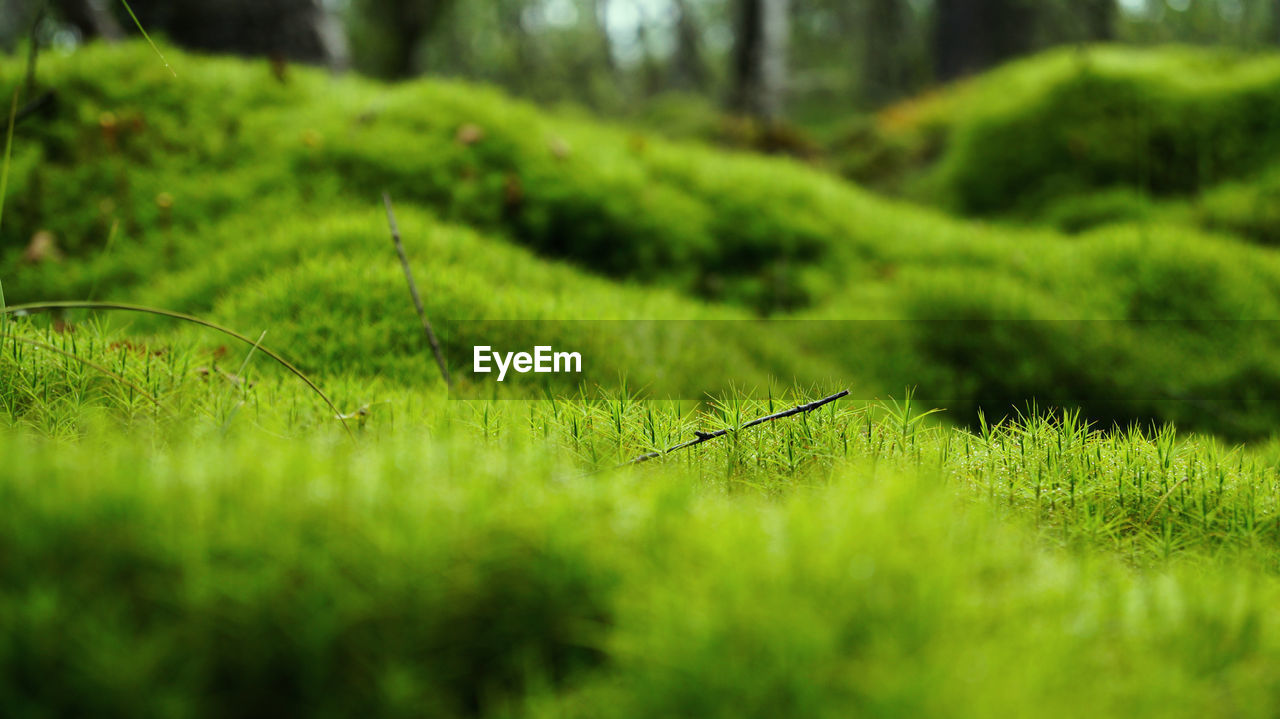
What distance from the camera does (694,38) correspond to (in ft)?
85.0

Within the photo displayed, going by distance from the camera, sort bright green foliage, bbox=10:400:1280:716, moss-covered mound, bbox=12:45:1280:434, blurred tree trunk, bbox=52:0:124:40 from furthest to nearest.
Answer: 1. blurred tree trunk, bbox=52:0:124:40
2. moss-covered mound, bbox=12:45:1280:434
3. bright green foliage, bbox=10:400:1280:716

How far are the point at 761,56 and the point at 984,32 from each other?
4524mm

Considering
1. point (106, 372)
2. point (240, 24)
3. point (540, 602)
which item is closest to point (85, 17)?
point (240, 24)

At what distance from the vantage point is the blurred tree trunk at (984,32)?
10961 millimetres

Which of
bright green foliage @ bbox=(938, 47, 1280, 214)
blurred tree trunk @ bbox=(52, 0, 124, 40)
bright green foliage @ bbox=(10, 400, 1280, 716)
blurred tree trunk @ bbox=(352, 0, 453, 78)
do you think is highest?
blurred tree trunk @ bbox=(352, 0, 453, 78)

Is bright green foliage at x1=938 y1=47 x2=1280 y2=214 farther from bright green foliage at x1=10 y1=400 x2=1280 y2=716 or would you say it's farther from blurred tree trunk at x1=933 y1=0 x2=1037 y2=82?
blurred tree trunk at x1=933 y1=0 x2=1037 y2=82

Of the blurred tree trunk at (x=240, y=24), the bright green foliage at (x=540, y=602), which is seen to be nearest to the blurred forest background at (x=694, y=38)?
the blurred tree trunk at (x=240, y=24)

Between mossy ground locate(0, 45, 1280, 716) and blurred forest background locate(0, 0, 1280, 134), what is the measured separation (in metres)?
1.01

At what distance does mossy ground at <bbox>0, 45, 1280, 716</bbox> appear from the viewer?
2.87 feet

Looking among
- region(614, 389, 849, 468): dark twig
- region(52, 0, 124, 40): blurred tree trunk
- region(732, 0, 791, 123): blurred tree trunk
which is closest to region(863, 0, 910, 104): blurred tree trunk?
region(732, 0, 791, 123): blurred tree trunk

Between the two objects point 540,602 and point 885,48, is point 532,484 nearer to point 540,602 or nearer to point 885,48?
point 540,602

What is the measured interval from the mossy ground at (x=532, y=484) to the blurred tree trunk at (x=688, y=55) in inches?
967

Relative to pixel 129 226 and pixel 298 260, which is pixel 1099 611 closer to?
pixel 298 260

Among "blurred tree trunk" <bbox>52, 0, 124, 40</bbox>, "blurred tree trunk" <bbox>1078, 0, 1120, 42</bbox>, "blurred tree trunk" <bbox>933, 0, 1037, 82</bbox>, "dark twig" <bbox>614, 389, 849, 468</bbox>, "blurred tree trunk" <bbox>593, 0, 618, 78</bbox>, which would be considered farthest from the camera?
"blurred tree trunk" <bbox>593, 0, 618, 78</bbox>
